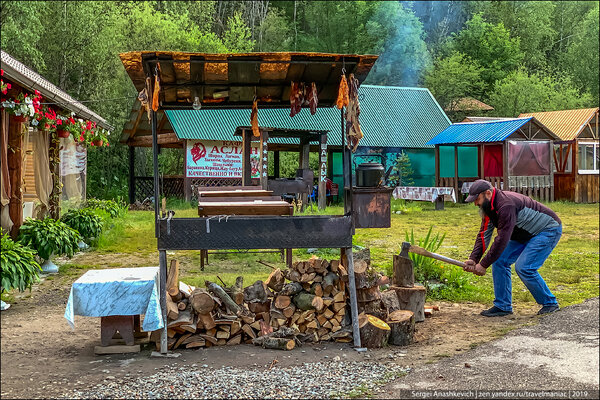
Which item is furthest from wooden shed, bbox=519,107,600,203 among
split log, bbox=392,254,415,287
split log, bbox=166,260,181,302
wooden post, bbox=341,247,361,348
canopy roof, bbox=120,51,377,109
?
split log, bbox=166,260,181,302

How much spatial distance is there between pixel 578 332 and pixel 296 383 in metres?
2.88

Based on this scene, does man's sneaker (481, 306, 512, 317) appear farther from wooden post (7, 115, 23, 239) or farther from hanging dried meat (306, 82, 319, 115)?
wooden post (7, 115, 23, 239)

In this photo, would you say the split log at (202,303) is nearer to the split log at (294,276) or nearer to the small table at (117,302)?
the small table at (117,302)

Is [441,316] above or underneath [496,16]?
underneath

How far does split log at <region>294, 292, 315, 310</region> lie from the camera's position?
650 cm

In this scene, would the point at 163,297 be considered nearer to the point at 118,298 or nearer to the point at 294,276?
the point at 118,298

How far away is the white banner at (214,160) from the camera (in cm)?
2195

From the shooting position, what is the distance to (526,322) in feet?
22.9

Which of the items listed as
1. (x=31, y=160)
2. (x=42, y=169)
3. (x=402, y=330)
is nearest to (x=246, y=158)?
(x=42, y=169)

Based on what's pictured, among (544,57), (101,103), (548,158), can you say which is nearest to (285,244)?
(548,158)

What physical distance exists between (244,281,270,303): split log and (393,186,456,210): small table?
16165 mm

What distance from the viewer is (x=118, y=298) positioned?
5859 mm

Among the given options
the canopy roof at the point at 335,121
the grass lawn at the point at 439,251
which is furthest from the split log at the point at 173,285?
the canopy roof at the point at 335,121

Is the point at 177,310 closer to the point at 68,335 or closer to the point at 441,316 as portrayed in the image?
the point at 68,335
